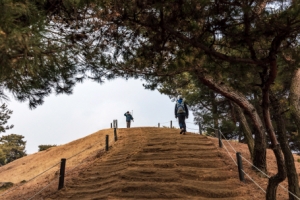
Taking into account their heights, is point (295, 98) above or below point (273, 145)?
above

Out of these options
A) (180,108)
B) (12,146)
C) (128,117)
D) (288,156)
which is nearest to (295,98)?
(288,156)

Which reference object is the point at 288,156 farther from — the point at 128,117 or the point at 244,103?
the point at 128,117

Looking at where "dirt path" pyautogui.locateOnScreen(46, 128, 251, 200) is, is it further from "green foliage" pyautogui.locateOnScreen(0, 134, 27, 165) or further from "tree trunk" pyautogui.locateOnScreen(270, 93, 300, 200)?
"green foliage" pyautogui.locateOnScreen(0, 134, 27, 165)

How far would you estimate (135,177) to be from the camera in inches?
267

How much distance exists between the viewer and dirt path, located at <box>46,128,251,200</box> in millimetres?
5789

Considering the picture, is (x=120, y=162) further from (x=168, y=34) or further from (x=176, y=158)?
(x=168, y=34)

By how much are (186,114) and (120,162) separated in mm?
3718

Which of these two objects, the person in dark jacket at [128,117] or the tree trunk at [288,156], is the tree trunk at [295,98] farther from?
the person in dark jacket at [128,117]

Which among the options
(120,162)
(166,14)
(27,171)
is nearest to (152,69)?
(166,14)

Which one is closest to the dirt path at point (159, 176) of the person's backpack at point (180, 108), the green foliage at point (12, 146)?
the person's backpack at point (180, 108)

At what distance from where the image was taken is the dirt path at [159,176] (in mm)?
5789

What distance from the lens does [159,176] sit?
22.2ft

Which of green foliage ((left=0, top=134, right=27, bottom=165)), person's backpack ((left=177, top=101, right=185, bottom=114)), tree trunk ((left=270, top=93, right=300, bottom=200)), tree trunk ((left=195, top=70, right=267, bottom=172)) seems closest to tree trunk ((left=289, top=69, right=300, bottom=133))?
tree trunk ((left=195, top=70, right=267, bottom=172))

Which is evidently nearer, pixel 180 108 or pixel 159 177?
pixel 159 177
